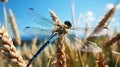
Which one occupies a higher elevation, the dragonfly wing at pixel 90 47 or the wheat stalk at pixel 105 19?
the wheat stalk at pixel 105 19

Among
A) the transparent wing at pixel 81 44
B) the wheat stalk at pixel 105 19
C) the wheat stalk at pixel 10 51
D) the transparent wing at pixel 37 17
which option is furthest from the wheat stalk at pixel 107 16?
the wheat stalk at pixel 10 51

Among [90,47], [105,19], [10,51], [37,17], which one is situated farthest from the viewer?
[37,17]

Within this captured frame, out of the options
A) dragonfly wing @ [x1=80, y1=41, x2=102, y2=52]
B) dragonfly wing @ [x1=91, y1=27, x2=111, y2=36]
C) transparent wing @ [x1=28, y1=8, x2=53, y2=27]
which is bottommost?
dragonfly wing @ [x1=80, y1=41, x2=102, y2=52]

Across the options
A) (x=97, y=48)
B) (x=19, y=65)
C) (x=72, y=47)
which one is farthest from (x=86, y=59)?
(x=19, y=65)

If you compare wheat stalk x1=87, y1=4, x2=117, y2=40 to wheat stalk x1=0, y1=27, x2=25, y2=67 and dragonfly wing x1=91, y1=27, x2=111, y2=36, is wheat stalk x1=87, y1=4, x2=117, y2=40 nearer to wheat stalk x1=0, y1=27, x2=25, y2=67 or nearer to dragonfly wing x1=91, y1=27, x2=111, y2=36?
dragonfly wing x1=91, y1=27, x2=111, y2=36

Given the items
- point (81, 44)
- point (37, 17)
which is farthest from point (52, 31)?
point (37, 17)

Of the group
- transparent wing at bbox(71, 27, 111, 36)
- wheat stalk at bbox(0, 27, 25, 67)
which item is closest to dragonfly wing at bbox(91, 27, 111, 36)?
transparent wing at bbox(71, 27, 111, 36)

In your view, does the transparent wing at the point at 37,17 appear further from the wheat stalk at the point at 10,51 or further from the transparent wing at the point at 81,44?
the wheat stalk at the point at 10,51

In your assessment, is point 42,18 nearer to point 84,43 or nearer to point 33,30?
point 33,30

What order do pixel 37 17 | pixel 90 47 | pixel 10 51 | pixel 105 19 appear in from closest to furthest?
pixel 10 51 → pixel 90 47 → pixel 105 19 → pixel 37 17

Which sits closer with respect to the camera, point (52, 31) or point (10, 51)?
point (10, 51)

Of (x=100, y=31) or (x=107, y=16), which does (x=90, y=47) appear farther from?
(x=107, y=16)
